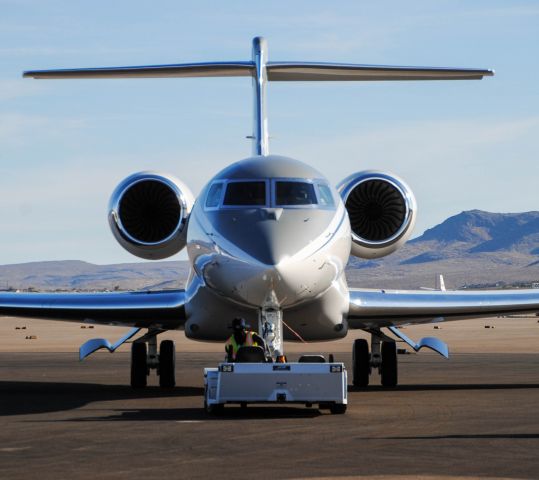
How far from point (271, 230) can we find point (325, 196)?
6.36 ft

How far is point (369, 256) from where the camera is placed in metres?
21.8

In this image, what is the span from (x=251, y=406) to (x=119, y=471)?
23.1ft

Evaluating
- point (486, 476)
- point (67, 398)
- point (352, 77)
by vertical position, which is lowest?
point (486, 476)

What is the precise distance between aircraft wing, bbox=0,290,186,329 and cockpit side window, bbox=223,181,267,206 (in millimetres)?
2944

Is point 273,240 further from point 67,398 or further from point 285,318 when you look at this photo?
point 67,398

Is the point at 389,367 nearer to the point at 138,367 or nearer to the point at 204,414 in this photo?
the point at 138,367

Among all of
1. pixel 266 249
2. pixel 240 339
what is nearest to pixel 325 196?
pixel 266 249

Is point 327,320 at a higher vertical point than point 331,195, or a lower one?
lower

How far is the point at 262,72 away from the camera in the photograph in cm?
2355

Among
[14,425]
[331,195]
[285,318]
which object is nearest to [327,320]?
[285,318]

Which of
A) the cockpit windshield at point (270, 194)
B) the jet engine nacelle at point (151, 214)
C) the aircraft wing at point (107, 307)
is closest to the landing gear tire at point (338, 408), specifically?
the cockpit windshield at point (270, 194)

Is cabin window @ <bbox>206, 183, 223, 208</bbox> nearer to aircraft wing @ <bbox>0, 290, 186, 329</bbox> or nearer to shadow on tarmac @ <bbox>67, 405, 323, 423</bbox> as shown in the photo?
aircraft wing @ <bbox>0, 290, 186, 329</bbox>

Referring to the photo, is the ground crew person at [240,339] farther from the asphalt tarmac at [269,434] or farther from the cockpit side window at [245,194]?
the cockpit side window at [245,194]

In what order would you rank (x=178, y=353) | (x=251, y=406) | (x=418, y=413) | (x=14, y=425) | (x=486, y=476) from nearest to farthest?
(x=486, y=476)
(x=14, y=425)
(x=418, y=413)
(x=251, y=406)
(x=178, y=353)
